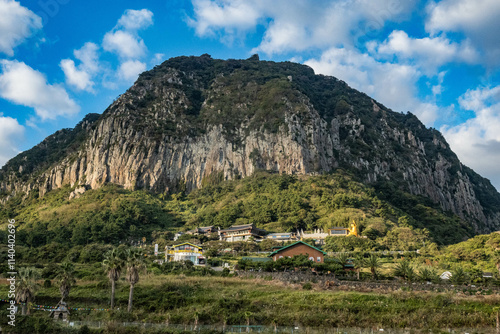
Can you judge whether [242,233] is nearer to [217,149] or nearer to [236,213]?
[236,213]

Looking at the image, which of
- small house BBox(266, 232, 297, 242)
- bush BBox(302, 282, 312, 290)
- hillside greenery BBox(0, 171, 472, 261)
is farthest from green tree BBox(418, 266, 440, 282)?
small house BBox(266, 232, 297, 242)

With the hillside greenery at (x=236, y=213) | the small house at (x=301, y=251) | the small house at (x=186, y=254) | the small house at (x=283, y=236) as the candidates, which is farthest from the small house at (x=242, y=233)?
the small house at (x=301, y=251)

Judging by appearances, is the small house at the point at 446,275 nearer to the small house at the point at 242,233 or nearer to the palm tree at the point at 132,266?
the palm tree at the point at 132,266

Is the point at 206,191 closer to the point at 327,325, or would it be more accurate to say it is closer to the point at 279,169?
the point at 279,169

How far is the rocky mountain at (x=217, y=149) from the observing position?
495 ft

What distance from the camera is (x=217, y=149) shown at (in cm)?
16150

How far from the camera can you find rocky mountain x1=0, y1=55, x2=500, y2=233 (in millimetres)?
150750

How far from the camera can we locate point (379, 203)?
11244 cm

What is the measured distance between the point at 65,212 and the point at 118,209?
716 inches

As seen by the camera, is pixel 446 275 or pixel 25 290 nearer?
pixel 25 290

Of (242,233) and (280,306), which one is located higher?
(242,233)

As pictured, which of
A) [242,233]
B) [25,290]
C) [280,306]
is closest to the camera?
[25,290]

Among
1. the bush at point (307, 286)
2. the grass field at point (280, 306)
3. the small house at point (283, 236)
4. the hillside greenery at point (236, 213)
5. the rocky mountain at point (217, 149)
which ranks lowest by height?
the grass field at point (280, 306)

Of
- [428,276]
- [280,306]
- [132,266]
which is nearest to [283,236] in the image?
[428,276]
